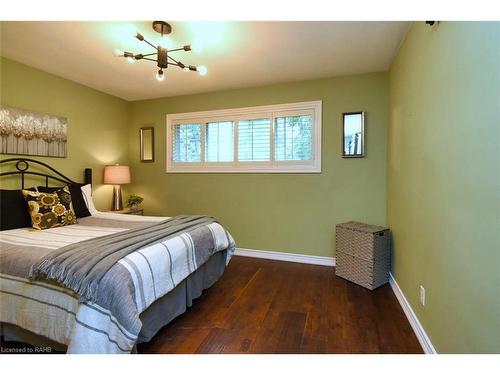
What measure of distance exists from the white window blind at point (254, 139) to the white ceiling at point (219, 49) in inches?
21.5

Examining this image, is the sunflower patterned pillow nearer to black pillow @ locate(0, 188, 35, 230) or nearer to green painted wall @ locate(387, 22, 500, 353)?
black pillow @ locate(0, 188, 35, 230)

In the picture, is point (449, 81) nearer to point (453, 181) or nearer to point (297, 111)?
point (453, 181)

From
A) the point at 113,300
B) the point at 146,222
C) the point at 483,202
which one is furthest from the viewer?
the point at 146,222

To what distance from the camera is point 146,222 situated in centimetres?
249

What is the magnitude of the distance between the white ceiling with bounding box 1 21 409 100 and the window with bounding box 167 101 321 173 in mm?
454

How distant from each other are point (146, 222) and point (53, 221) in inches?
32.7

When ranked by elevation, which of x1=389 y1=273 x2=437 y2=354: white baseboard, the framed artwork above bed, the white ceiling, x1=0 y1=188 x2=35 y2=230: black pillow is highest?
the white ceiling

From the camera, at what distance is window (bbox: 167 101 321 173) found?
3.26 m

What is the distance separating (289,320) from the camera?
1955mm

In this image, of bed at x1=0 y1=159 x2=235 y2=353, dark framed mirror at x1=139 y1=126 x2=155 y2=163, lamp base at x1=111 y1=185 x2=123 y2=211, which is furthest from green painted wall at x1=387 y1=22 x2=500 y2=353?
lamp base at x1=111 y1=185 x2=123 y2=211

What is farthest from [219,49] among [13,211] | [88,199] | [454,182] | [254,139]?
[13,211]

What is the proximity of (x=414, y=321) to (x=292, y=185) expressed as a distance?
1929mm

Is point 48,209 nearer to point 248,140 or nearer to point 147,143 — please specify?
point 147,143
